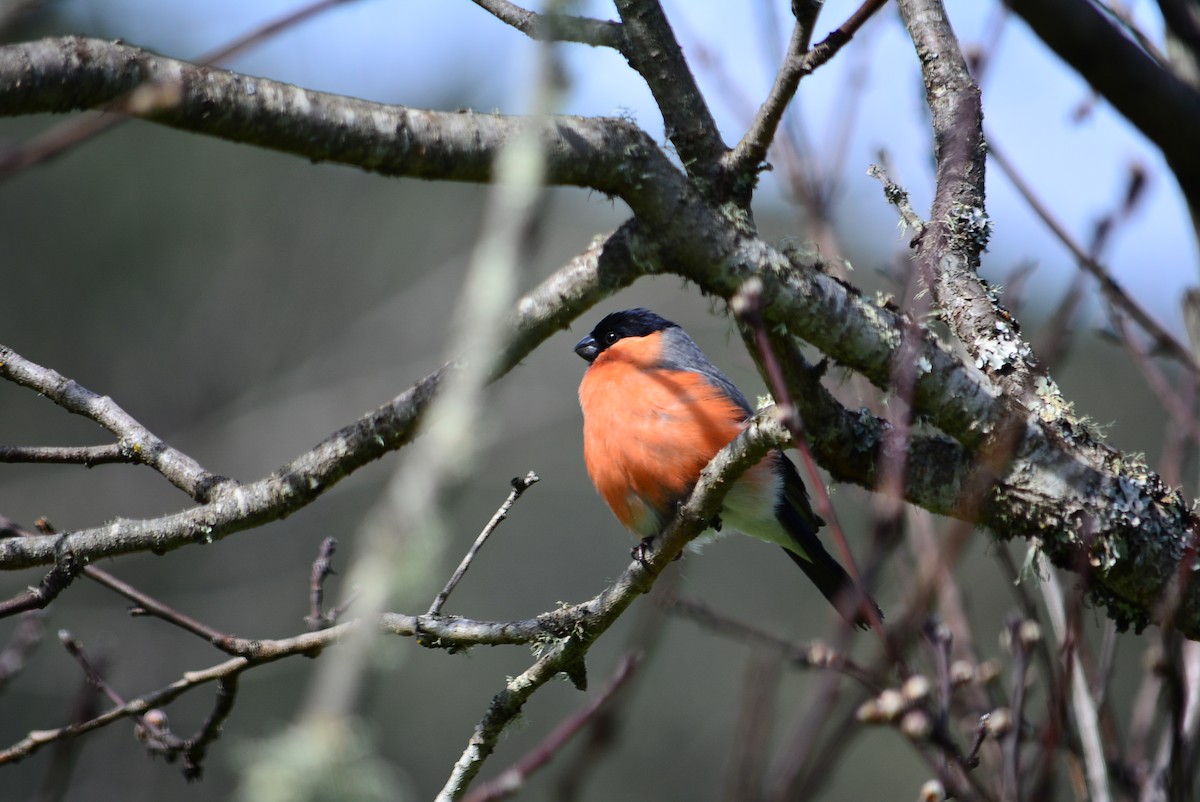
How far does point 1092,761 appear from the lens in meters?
2.52

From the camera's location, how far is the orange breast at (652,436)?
12.0ft

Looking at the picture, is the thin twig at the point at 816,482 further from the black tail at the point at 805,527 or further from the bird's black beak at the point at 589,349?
the bird's black beak at the point at 589,349

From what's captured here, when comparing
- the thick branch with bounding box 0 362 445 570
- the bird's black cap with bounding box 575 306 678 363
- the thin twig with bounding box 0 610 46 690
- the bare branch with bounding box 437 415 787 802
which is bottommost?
the bare branch with bounding box 437 415 787 802

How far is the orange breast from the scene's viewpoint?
364cm

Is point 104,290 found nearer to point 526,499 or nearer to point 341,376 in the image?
point 341,376

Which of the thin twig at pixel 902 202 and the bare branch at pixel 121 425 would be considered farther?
the thin twig at pixel 902 202

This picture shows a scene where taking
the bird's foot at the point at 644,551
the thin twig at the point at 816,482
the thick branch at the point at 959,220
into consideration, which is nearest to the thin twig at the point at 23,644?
the bird's foot at the point at 644,551

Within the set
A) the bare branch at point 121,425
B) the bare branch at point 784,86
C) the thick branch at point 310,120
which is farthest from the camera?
the bare branch at point 121,425

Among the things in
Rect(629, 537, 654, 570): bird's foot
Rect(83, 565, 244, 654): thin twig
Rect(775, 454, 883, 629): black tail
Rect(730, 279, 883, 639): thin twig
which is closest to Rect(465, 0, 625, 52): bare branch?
Rect(730, 279, 883, 639): thin twig

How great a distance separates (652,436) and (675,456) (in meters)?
0.12

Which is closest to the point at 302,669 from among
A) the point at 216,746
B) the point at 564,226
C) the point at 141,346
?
the point at 216,746

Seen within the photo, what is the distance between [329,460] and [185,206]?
10.8 meters

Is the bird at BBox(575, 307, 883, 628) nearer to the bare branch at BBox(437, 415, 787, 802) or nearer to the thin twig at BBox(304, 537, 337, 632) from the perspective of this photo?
the bare branch at BBox(437, 415, 787, 802)

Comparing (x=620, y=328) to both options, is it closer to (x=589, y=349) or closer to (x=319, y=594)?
(x=589, y=349)
